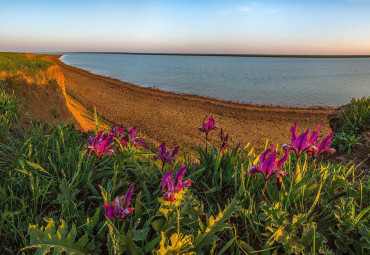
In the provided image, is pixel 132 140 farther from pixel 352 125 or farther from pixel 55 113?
pixel 352 125

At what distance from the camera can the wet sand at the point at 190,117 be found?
10859 mm

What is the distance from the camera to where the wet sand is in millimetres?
10859

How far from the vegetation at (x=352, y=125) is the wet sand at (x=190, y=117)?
306cm

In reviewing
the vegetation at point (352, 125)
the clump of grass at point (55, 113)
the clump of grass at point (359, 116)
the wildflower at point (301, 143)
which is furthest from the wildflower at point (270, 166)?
the clump of grass at point (55, 113)

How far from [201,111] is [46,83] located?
10.0m

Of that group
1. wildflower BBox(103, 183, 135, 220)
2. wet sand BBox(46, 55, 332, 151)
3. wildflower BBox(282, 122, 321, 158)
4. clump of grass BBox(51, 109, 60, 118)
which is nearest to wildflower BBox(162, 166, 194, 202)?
wildflower BBox(103, 183, 135, 220)

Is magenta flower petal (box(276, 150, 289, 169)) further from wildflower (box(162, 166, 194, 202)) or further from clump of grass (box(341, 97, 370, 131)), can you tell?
clump of grass (box(341, 97, 370, 131))

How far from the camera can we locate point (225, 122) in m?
13.5

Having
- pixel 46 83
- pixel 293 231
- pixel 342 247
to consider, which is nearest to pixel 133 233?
pixel 293 231

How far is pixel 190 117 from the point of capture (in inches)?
552

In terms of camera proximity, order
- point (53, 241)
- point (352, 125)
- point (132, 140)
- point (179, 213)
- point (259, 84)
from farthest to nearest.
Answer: point (259, 84) < point (352, 125) < point (132, 140) < point (179, 213) < point (53, 241)

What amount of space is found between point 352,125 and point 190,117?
30.4ft

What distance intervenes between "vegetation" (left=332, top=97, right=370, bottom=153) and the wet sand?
10.0ft

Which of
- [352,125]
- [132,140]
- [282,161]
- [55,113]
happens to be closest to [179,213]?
[282,161]
